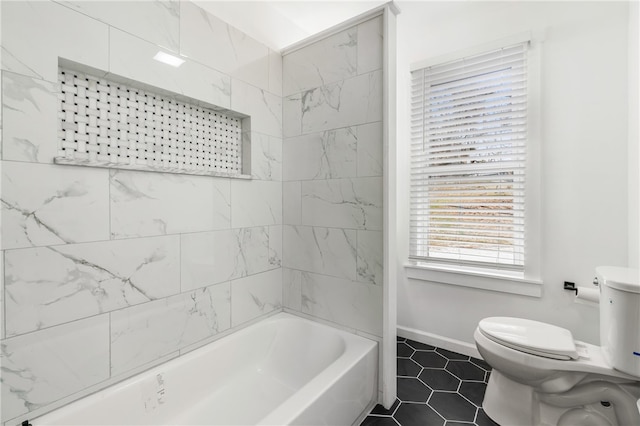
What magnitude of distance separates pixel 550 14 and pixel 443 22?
2.34 ft

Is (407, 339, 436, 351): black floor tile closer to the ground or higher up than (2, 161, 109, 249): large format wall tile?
closer to the ground

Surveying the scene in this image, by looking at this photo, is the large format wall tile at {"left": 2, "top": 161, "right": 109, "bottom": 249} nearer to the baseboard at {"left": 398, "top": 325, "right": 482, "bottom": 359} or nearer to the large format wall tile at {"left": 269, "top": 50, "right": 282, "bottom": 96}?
the large format wall tile at {"left": 269, "top": 50, "right": 282, "bottom": 96}

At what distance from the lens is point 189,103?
5.48 ft

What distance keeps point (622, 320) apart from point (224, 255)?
2028mm

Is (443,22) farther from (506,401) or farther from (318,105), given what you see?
(506,401)

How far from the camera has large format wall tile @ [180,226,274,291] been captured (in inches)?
63.7

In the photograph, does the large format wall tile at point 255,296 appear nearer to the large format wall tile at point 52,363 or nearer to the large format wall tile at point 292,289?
the large format wall tile at point 292,289

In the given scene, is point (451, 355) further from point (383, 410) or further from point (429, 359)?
point (383, 410)

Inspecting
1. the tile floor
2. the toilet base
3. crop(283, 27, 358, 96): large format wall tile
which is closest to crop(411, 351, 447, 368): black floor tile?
the tile floor

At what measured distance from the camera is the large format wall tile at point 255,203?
6.11 feet

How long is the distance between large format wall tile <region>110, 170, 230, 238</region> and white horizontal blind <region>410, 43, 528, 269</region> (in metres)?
1.65

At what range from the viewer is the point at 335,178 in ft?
6.26

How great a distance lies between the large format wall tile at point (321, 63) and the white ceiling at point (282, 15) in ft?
0.78

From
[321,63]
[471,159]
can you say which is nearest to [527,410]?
[471,159]
